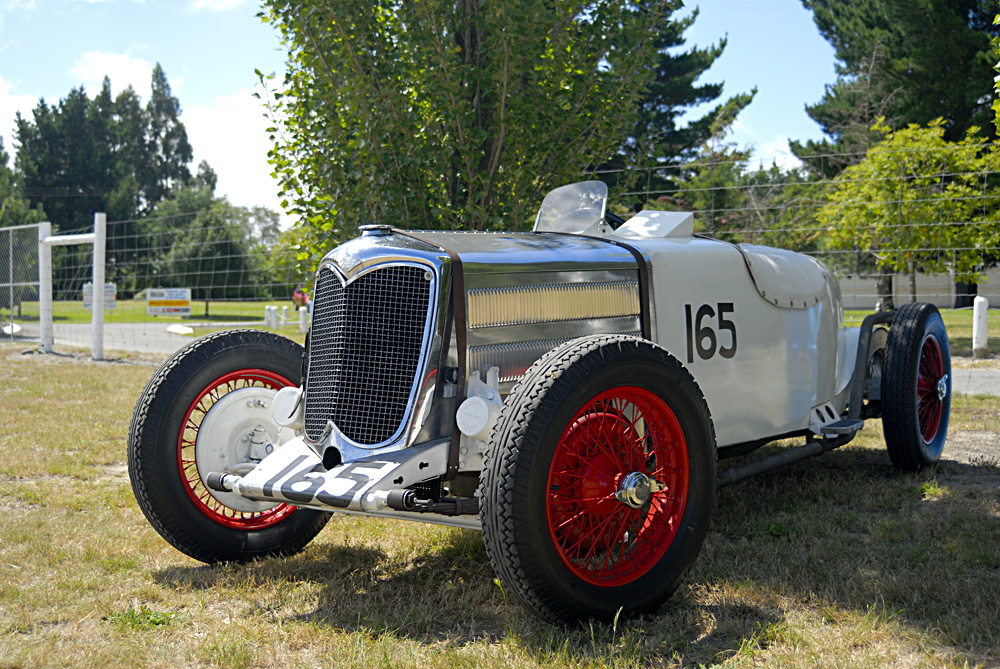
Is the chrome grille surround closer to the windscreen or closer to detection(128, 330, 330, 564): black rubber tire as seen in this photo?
detection(128, 330, 330, 564): black rubber tire

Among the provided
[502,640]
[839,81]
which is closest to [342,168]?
[502,640]

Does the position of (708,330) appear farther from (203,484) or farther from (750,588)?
(203,484)

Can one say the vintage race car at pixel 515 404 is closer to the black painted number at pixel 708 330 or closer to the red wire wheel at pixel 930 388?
the black painted number at pixel 708 330

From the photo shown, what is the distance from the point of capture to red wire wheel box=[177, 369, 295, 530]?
3.54 meters

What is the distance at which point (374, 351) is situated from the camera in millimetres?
3154

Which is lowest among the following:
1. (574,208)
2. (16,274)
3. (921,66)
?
(574,208)

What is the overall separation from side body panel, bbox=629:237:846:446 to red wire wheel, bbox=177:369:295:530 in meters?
1.90

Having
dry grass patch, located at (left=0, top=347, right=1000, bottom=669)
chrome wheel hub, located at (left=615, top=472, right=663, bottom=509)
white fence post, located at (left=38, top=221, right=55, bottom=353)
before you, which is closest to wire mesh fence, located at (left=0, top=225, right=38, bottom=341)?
white fence post, located at (left=38, top=221, right=55, bottom=353)

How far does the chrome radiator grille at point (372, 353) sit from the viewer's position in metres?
3.06

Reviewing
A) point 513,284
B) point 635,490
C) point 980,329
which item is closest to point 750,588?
point 635,490

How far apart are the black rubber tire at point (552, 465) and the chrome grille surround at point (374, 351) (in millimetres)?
556

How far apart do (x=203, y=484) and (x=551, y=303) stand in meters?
1.71

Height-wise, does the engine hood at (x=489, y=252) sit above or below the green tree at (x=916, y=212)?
below

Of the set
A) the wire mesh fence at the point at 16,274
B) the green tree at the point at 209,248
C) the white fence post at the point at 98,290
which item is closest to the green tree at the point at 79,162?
the green tree at the point at 209,248
